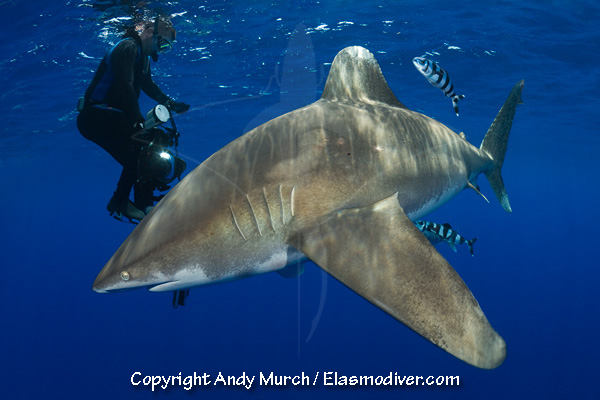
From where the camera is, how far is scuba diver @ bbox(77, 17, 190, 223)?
4293 millimetres

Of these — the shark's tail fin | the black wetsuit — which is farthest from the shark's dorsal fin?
the black wetsuit

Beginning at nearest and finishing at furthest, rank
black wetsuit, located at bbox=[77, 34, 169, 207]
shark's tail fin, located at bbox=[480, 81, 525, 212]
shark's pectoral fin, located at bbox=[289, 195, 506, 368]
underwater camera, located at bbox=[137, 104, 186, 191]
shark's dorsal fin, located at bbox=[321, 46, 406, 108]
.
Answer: shark's pectoral fin, located at bbox=[289, 195, 506, 368], shark's dorsal fin, located at bbox=[321, 46, 406, 108], underwater camera, located at bbox=[137, 104, 186, 191], black wetsuit, located at bbox=[77, 34, 169, 207], shark's tail fin, located at bbox=[480, 81, 525, 212]

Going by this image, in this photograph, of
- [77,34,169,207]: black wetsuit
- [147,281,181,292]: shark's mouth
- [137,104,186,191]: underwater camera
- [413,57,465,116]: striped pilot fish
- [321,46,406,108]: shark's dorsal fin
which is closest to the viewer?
[147,281,181,292]: shark's mouth

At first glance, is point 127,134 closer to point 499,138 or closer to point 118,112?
point 118,112

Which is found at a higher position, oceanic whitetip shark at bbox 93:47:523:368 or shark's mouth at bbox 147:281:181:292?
oceanic whitetip shark at bbox 93:47:523:368

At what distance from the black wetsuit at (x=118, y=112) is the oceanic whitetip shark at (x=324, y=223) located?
6.45ft

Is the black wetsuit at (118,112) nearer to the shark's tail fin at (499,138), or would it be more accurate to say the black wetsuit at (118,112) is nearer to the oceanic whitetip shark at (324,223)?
the oceanic whitetip shark at (324,223)

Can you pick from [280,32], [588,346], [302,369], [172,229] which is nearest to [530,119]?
[588,346]

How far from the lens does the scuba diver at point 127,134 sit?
4293mm

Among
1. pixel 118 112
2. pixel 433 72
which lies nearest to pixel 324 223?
pixel 118 112

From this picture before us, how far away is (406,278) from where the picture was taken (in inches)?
79.7

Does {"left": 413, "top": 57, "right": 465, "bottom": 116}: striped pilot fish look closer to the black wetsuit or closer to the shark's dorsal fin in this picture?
the shark's dorsal fin

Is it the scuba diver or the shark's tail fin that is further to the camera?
the shark's tail fin

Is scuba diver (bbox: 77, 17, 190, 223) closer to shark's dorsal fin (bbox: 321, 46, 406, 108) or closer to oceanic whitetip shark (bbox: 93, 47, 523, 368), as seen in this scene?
oceanic whitetip shark (bbox: 93, 47, 523, 368)
